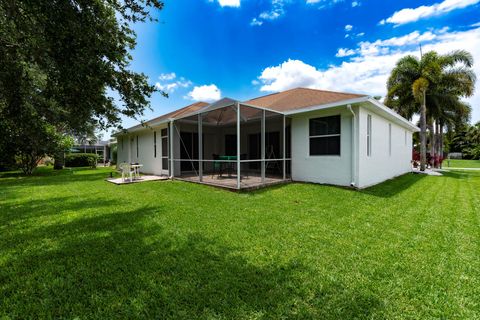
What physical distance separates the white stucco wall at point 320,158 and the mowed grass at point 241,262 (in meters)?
2.33

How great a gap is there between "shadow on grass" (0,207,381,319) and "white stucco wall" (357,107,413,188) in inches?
243

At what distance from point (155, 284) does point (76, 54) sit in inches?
132

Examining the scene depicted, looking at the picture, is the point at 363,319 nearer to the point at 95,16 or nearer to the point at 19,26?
the point at 95,16

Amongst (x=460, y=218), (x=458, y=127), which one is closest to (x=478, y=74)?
(x=458, y=127)

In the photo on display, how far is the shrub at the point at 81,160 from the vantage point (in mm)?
24197

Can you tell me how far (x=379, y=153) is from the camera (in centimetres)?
937

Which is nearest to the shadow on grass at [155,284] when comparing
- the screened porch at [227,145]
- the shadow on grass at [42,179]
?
the screened porch at [227,145]

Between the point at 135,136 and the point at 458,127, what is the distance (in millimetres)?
29000

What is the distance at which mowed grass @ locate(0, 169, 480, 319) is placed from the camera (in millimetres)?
2148

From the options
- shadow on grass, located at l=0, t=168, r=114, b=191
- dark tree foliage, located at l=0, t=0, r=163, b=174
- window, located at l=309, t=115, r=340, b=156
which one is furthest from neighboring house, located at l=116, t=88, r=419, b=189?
shadow on grass, located at l=0, t=168, r=114, b=191

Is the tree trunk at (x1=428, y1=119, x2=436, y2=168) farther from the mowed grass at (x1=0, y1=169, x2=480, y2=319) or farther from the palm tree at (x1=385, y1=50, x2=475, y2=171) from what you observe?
the mowed grass at (x1=0, y1=169, x2=480, y2=319)

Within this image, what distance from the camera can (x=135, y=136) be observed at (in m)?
16.2

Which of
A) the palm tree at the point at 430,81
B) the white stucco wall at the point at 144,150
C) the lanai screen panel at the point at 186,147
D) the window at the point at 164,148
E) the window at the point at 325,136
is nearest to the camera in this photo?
the window at the point at 325,136

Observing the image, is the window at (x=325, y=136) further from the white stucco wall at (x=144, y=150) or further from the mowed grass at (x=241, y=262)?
the white stucco wall at (x=144, y=150)
